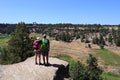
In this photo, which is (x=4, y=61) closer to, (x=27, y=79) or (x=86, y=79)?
(x=86, y=79)

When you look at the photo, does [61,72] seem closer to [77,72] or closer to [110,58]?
[77,72]

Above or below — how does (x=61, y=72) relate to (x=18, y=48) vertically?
above

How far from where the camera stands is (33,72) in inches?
899

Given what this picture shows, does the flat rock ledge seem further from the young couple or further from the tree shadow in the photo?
the young couple

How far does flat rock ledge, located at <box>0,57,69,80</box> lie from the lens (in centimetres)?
2214

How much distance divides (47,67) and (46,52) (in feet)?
3.85

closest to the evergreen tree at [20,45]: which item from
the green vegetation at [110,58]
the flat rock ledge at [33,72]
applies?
the flat rock ledge at [33,72]

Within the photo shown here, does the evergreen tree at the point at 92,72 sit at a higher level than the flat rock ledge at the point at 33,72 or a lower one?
lower

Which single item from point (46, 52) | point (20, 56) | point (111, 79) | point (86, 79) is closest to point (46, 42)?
point (46, 52)

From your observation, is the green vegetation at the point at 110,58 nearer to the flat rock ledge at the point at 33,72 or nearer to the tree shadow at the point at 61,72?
the tree shadow at the point at 61,72

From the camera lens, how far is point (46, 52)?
78.8ft

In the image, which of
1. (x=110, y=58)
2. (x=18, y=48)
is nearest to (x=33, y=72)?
(x=18, y=48)

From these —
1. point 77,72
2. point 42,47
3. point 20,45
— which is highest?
point 42,47

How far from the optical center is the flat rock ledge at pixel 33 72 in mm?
22141
